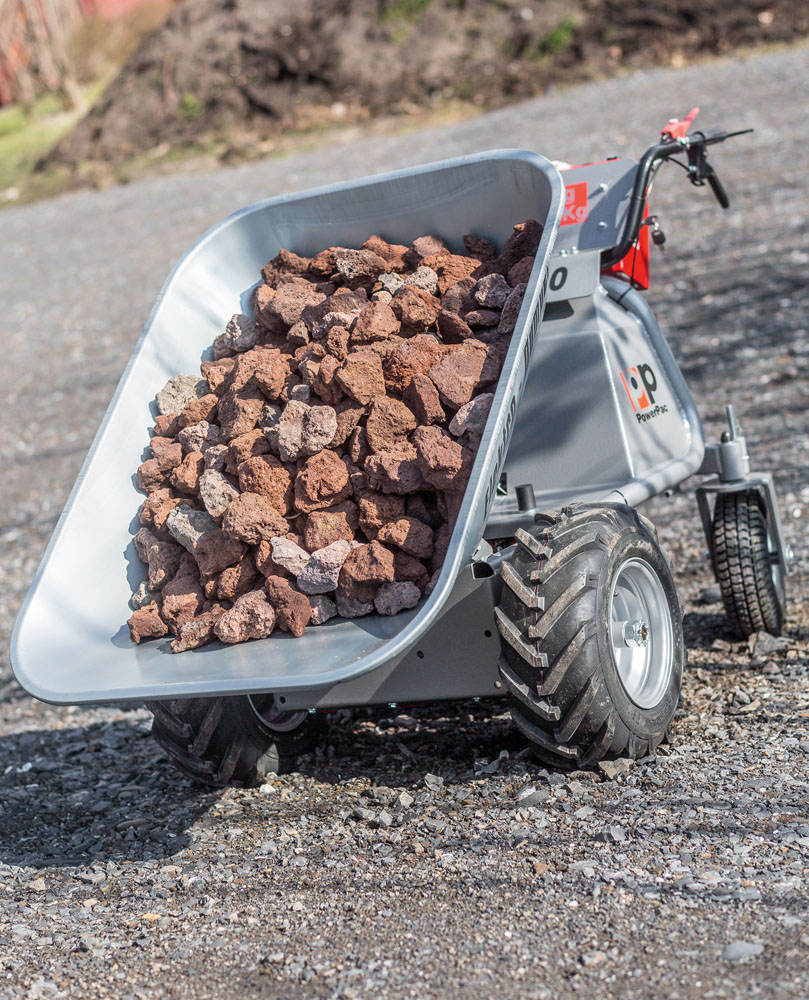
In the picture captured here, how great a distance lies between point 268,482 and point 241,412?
0.32 metres

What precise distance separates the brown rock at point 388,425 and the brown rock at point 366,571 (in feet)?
1.08

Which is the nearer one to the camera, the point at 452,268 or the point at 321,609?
the point at 321,609

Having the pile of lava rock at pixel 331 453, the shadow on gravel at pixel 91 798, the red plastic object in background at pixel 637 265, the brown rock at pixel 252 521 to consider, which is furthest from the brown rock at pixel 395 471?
the red plastic object in background at pixel 637 265

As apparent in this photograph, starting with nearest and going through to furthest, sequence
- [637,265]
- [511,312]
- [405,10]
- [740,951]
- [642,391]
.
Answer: [740,951] → [511,312] → [642,391] → [637,265] → [405,10]

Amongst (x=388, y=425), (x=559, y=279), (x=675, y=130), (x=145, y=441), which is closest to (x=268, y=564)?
(x=388, y=425)

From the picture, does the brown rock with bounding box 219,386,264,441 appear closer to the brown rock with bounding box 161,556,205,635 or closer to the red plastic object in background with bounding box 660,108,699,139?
the brown rock with bounding box 161,556,205,635

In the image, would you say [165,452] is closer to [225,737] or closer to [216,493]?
[216,493]

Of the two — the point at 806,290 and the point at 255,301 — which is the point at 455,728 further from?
the point at 806,290

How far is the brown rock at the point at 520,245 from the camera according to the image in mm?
3701

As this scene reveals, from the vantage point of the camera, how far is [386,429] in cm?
340

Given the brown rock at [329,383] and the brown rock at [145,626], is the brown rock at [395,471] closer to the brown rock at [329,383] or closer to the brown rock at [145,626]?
the brown rock at [329,383]

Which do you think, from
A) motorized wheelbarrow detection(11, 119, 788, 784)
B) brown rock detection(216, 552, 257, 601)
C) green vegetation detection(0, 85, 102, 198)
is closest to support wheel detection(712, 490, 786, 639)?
motorized wheelbarrow detection(11, 119, 788, 784)

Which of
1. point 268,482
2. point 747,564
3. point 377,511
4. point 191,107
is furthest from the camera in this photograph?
point 191,107

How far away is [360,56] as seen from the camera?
16.2 metres
